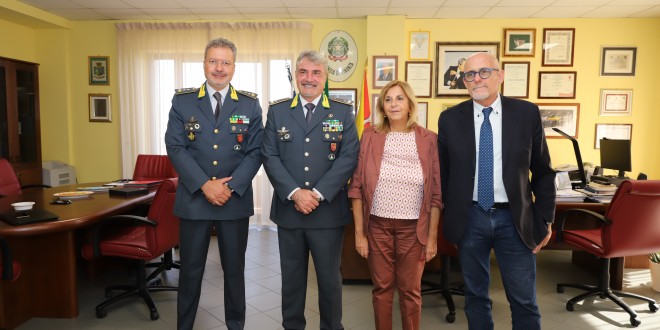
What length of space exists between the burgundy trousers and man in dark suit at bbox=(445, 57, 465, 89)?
372 cm

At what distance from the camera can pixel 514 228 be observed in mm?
1910

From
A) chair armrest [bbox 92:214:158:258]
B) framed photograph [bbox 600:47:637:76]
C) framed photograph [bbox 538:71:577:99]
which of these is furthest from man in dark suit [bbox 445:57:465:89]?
chair armrest [bbox 92:214:158:258]

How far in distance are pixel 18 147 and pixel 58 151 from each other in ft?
2.07

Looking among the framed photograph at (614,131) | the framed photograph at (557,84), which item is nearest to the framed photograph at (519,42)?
the framed photograph at (557,84)

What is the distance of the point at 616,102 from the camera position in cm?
525

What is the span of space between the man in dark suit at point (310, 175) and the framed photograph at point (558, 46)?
4.19 m

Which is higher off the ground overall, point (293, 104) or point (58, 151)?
point (293, 104)

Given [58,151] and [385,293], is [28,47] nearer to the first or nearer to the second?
[58,151]

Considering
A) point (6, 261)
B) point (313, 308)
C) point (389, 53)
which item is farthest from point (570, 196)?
point (6, 261)

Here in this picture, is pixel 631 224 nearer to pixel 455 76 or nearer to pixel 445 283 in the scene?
pixel 445 283

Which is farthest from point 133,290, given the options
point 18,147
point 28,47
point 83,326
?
point 28,47

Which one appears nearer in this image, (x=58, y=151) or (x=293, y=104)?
(x=293, y=104)

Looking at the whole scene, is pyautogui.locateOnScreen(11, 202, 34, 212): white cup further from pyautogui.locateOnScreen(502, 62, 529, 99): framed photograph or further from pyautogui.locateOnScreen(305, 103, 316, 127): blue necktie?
pyautogui.locateOnScreen(502, 62, 529, 99): framed photograph

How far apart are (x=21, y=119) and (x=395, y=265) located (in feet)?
17.0
